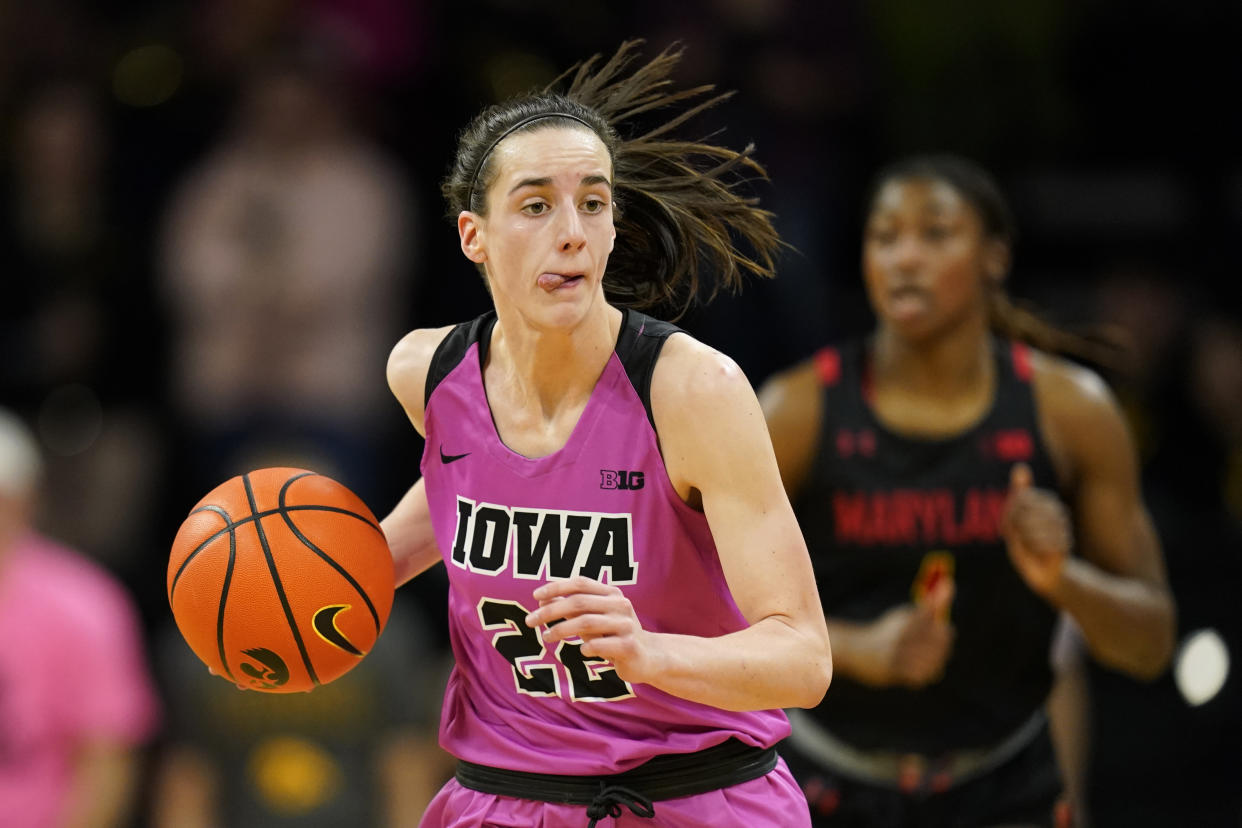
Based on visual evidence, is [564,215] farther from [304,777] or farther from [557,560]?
[304,777]

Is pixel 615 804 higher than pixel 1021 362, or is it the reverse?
pixel 1021 362

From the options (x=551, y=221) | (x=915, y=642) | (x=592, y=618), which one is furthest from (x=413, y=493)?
(x=915, y=642)

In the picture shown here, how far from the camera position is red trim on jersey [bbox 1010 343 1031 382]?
5.11 metres

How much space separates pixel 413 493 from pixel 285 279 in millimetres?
3950

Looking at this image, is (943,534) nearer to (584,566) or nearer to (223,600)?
(584,566)

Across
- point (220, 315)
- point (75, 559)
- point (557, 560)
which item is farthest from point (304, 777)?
point (557, 560)

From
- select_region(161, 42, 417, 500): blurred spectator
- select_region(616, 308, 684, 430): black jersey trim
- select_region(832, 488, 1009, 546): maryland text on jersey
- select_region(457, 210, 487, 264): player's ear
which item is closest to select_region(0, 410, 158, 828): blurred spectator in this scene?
select_region(161, 42, 417, 500): blurred spectator

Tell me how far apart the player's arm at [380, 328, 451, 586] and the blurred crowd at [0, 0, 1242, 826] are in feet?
9.55

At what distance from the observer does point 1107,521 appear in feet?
16.4

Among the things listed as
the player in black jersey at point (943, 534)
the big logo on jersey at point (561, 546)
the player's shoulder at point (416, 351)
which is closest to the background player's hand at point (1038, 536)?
the player in black jersey at point (943, 534)

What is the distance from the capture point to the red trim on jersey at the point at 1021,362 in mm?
5105

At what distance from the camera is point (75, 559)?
23.5 ft

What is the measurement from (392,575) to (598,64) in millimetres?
4738

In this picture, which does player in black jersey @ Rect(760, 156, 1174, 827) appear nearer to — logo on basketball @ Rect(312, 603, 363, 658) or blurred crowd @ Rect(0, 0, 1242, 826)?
logo on basketball @ Rect(312, 603, 363, 658)
